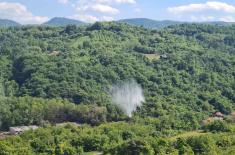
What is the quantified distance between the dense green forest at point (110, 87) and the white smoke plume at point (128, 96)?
72.0 inches

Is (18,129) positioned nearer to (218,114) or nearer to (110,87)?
(110,87)

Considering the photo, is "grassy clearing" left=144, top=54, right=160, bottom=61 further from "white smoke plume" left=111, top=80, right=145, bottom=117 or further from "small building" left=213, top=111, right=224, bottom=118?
"small building" left=213, top=111, right=224, bottom=118

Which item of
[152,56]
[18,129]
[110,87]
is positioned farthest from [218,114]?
[18,129]

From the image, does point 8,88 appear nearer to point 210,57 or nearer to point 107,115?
point 107,115

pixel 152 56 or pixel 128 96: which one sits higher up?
pixel 152 56

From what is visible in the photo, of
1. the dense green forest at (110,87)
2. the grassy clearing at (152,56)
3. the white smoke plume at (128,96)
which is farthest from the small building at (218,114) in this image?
the grassy clearing at (152,56)

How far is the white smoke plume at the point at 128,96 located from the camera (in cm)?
11744

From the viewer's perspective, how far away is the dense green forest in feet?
276

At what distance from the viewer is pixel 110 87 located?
131 m

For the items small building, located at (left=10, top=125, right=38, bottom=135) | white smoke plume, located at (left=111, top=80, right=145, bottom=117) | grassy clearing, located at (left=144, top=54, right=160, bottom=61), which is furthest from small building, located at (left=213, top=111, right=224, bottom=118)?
small building, located at (left=10, top=125, right=38, bottom=135)

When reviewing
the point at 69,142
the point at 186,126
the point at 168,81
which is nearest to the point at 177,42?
the point at 168,81

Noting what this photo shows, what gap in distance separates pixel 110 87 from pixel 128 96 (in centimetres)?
853

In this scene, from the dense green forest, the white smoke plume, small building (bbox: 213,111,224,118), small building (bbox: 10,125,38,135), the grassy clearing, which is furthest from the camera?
the grassy clearing

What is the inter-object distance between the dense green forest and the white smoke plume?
183 cm
